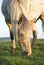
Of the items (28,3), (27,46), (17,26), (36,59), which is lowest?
(36,59)

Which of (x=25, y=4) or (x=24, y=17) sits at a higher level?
(x=25, y=4)

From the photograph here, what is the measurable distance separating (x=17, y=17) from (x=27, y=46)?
2.99ft

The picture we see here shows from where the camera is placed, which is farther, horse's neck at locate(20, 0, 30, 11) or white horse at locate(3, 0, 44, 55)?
horse's neck at locate(20, 0, 30, 11)

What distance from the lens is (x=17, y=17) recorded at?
28.2 feet

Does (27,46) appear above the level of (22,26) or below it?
below

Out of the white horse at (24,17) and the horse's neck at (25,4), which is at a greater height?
the horse's neck at (25,4)

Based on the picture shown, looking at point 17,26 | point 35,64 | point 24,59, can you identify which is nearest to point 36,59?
point 24,59

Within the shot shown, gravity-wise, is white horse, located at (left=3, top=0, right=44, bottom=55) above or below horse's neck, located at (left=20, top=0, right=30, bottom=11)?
below

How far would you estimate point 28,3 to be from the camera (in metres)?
8.69

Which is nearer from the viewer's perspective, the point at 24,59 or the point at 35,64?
the point at 35,64

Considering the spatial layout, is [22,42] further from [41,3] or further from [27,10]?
[41,3]

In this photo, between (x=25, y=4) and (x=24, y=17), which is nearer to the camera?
(x=24, y=17)

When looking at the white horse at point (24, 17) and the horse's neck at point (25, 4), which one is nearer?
the white horse at point (24, 17)

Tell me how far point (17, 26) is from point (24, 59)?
62.1 inches
